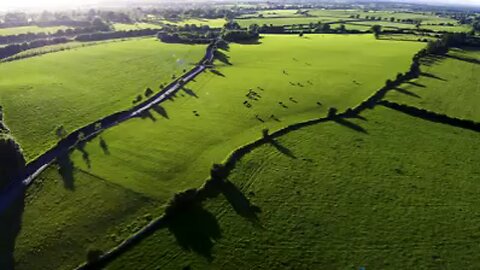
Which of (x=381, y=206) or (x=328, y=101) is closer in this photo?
(x=381, y=206)

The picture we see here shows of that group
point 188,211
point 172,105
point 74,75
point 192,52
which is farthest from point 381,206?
point 192,52

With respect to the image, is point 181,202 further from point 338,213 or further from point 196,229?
point 338,213

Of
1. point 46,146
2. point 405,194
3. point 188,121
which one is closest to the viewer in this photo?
point 405,194

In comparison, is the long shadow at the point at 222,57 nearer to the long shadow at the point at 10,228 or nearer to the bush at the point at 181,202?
the bush at the point at 181,202

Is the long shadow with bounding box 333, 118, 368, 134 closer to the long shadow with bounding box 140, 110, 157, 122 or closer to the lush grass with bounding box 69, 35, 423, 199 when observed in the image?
the lush grass with bounding box 69, 35, 423, 199

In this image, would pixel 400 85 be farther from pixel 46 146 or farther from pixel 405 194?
pixel 46 146

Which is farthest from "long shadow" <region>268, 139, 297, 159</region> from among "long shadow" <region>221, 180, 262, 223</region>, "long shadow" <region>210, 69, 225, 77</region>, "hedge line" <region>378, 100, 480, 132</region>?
"long shadow" <region>210, 69, 225, 77</region>
